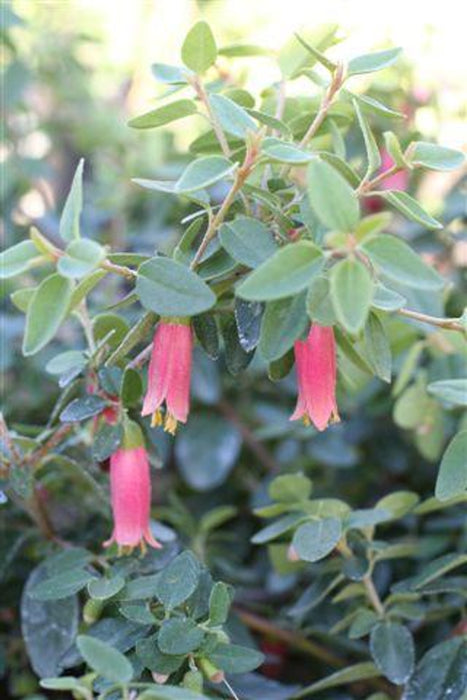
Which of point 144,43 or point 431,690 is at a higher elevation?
point 431,690

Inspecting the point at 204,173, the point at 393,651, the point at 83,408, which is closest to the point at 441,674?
the point at 393,651

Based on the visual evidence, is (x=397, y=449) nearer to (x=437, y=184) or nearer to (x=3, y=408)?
(x=3, y=408)

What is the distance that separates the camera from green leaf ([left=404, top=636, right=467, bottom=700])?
905 mm

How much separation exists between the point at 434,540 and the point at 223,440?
0.35 metres

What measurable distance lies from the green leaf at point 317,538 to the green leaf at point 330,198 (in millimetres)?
300

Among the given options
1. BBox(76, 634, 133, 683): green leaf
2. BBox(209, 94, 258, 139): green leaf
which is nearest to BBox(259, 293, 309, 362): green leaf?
BBox(209, 94, 258, 139): green leaf

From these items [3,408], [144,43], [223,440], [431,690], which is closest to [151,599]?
[431,690]

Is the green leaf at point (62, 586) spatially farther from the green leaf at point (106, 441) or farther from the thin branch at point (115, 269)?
the thin branch at point (115, 269)

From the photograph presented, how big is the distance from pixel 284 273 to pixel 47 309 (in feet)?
0.55

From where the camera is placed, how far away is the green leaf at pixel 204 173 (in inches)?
29.1

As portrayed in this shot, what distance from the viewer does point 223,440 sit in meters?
1.44

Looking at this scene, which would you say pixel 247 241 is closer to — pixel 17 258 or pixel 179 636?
pixel 17 258

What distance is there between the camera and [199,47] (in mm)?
838

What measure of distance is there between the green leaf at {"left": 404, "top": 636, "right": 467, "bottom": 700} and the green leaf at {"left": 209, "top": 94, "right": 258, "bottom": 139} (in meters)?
0.48
